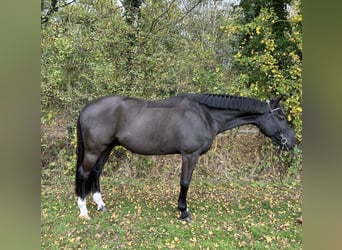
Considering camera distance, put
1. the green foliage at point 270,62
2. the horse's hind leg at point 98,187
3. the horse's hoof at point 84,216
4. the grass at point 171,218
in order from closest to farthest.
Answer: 1. the grass at point 171,218
2. the horse's hoof at point 84,216
3. the horse's hind leg at point 98,187
4. the green foliage at point 270,62

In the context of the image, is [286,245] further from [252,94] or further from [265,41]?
[265,41]

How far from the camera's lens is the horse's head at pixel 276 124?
3.72 meters

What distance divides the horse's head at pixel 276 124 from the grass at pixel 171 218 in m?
1.02

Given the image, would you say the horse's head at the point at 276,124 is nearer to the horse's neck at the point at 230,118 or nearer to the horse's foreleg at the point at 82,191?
the horse's neck at the point at 230,118

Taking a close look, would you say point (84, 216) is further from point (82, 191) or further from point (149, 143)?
point (149, 143)

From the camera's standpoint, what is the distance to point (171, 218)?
11.8 ft

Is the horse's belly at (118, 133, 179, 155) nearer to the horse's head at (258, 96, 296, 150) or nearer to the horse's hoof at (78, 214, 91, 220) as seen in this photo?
the horse's hoof at (78, 214, 91, 220)

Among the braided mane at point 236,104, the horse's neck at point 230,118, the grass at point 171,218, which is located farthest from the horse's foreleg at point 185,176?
the braided mane at point 236,104

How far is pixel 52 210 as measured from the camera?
389 cm

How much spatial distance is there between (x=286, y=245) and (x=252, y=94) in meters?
3.29

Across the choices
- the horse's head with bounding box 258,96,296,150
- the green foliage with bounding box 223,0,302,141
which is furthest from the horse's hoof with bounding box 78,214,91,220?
the green foliage with bounding box 223,0,302,141

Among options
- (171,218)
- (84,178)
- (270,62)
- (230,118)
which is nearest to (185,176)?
(171,218)

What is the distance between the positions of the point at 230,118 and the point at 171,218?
1496 millimetres
